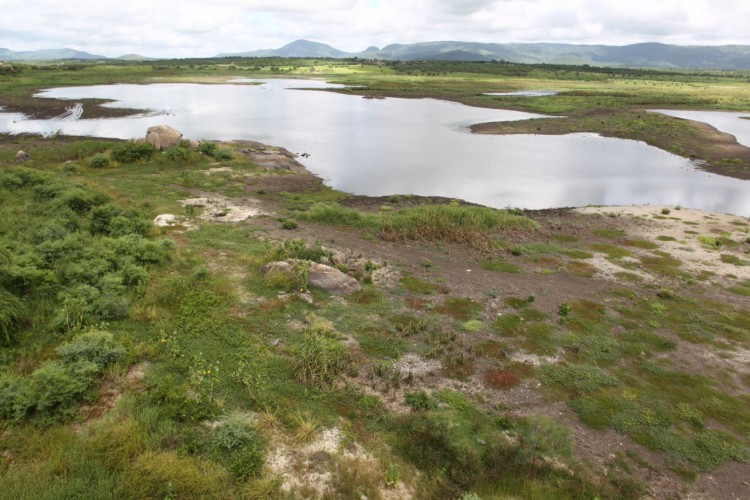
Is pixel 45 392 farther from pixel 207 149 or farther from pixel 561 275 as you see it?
pixel 207 149

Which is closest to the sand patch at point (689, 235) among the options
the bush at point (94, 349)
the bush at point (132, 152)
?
the bush at point (94, 349)

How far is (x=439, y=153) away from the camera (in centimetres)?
6266

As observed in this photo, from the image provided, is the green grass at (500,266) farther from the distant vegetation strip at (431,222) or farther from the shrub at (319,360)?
the shrub at (319,360)

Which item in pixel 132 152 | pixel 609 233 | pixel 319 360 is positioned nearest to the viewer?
pixel 319 360

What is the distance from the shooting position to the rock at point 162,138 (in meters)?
50.3

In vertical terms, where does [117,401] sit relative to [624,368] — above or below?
above

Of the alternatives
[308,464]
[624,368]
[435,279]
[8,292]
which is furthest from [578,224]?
[8,292]

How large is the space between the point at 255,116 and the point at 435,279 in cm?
7911

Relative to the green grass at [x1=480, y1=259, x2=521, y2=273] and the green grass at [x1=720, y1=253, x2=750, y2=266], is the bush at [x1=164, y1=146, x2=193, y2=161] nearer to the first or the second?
the green grass at [x1=480, y1=259, x2=521, y2=273]

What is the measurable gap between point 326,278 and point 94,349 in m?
10.5

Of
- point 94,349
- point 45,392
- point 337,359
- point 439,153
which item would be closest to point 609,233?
point 337,359

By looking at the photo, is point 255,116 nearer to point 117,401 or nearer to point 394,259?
point 394,259

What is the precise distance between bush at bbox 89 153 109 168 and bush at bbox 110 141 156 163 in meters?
1.11

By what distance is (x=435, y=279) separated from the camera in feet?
80.7
